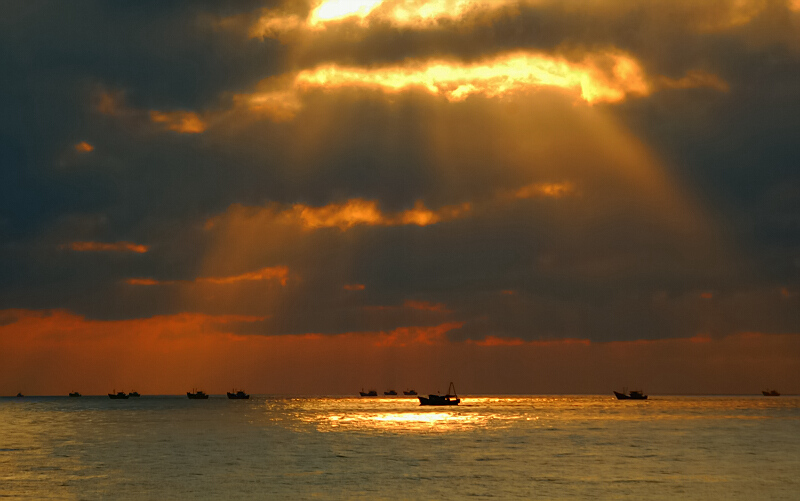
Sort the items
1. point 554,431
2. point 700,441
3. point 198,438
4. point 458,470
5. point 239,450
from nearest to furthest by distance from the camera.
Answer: point 458,470, point 239,450, point 700,441, point 198,438, point 554,431

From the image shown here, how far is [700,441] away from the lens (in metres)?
134

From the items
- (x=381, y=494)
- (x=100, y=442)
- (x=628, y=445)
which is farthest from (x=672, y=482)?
(x=100, y=442)

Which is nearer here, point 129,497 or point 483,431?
point 129,497

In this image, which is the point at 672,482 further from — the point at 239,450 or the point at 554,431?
the point at 554,431

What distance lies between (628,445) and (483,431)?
149ft

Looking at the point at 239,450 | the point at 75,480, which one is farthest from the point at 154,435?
the point at 75,480

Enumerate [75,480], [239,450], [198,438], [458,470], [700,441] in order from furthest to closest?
[198,438], [700,441], [239,450], [458,470], [75,480]

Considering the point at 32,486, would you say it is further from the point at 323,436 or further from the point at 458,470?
the point at 323,436

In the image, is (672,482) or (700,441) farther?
(700,441)

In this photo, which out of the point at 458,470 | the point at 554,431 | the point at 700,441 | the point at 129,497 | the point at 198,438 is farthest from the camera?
the point at 554,431

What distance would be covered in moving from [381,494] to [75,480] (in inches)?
1223

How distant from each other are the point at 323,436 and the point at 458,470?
64882mm

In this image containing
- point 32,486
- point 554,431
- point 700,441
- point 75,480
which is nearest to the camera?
point 32,486

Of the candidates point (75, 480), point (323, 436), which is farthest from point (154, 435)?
point (75, 480)
